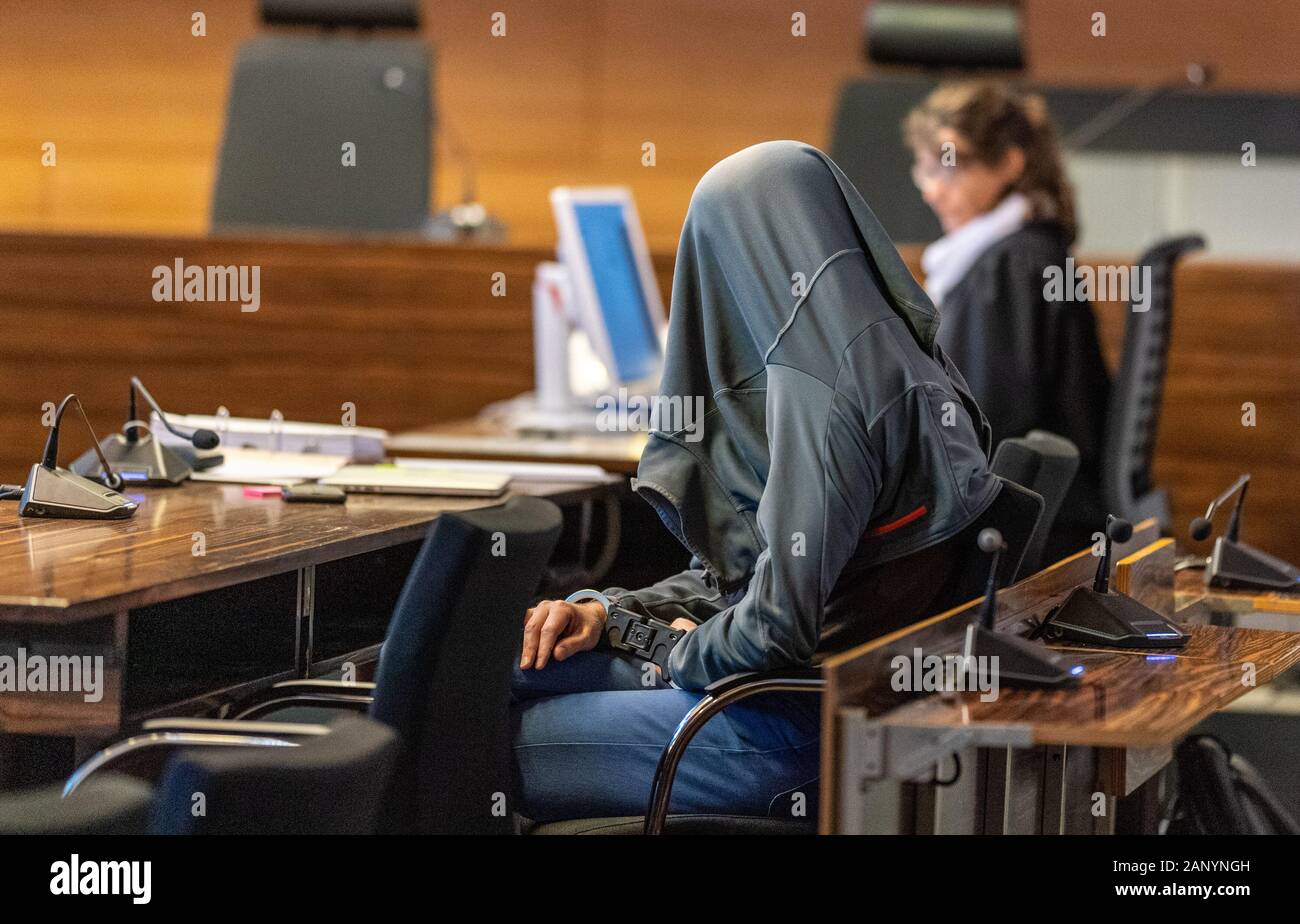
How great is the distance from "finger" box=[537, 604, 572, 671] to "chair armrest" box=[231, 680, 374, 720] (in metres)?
0.21

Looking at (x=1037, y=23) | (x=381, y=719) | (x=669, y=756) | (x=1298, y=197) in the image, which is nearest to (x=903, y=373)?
(x=669, y=756)

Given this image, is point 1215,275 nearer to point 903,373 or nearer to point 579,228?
point 579,228

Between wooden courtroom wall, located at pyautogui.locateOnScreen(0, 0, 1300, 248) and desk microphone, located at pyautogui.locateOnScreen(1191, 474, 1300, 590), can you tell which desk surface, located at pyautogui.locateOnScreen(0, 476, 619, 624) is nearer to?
desk microphone, located at pyautogui.locateOnScreen(1191, 474, 1300, 590)

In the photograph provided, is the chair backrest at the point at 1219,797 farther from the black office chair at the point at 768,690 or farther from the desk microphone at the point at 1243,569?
the black office chair at the point at 768,690

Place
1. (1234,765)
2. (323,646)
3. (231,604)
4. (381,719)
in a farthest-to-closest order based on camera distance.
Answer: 1. (1234,765)
2. (323,646)
3. (231,604)
4. (381,719)

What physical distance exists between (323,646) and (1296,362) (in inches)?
116

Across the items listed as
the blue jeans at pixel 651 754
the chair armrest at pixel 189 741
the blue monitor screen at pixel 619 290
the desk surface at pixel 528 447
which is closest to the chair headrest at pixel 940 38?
the blue monitor screen at pixel 619 290

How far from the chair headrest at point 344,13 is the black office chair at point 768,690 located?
3.71 metres

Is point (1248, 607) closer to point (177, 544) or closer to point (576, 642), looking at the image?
point (576, 642)

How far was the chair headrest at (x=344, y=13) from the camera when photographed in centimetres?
512

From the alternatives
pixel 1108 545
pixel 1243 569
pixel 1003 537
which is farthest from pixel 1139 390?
pixel 1003 537

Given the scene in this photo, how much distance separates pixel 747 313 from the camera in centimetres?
186

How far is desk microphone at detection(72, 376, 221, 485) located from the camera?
2.47m
